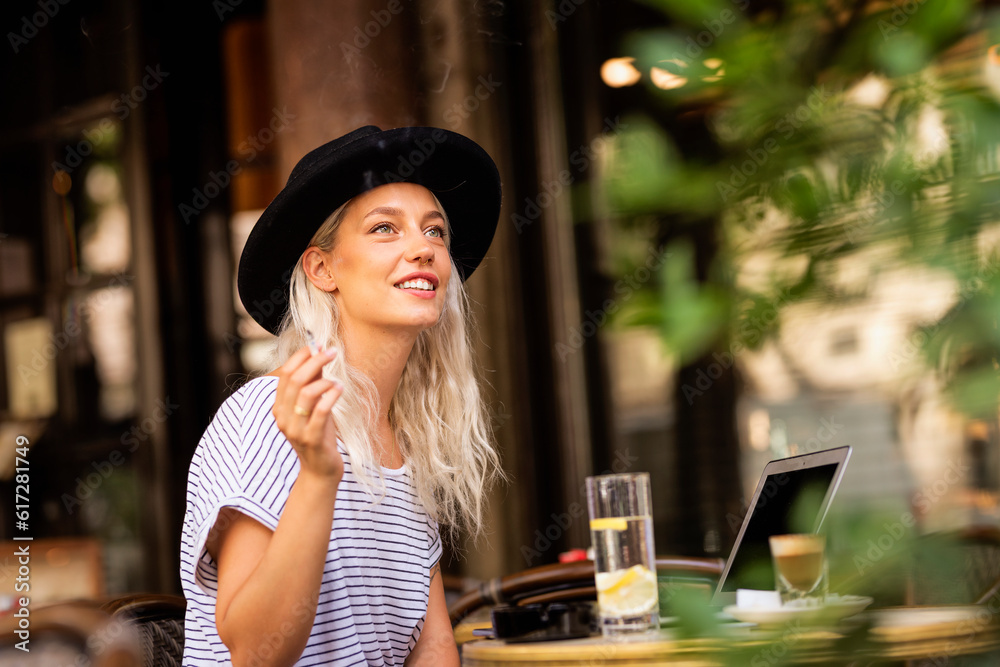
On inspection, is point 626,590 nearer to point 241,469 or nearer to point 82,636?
point 241,469

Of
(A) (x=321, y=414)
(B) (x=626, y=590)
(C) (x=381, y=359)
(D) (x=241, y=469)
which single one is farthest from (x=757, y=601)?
(C) (x=381, y=359)

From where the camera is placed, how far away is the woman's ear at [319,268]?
185 cm

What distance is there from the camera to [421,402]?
6.76ft

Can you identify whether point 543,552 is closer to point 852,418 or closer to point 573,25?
point 852,418

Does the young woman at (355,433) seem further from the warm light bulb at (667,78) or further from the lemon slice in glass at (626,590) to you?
the warm light bulb at (667,78)

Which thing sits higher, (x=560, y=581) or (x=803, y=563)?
(x=803, y=563)

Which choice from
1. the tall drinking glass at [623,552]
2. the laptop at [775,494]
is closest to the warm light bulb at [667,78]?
the laptop at [775,494]

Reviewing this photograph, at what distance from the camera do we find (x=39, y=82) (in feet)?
15.4

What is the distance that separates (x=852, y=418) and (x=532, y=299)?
1250 millimetres

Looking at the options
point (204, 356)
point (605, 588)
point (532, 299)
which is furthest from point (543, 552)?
point (605, 588)
